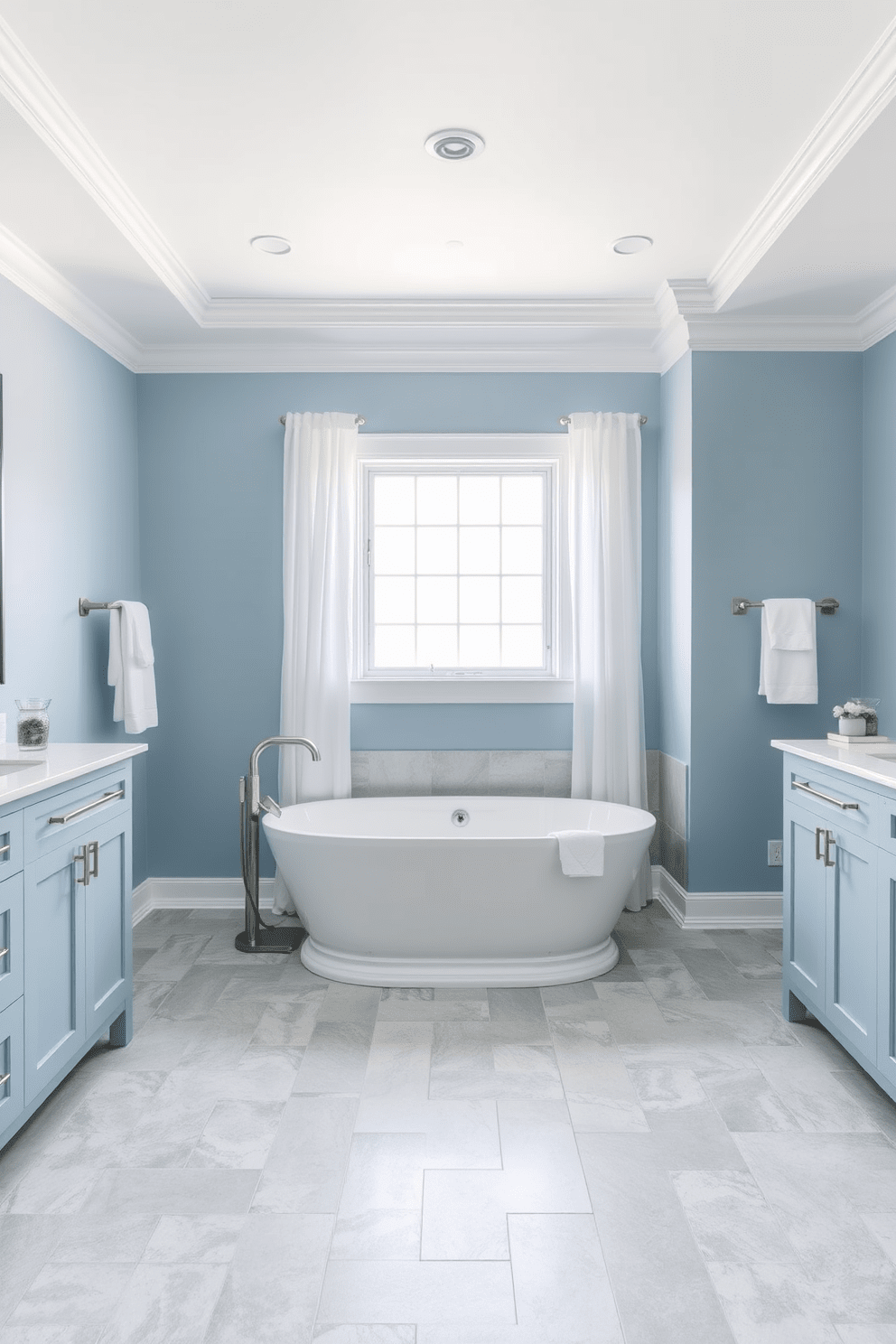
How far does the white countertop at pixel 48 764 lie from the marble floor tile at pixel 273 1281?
102 cm

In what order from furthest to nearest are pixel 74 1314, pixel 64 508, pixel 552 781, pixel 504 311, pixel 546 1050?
pixel 552 781 → pixel 504 311 → pixel 64 508 → pixel 546 1050 → pixel 74 1314

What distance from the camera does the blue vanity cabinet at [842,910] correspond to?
7.09 ft

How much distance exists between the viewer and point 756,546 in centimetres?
373

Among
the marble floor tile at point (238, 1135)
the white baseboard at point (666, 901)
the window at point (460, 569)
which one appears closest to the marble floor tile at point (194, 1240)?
the marble floor tile at point (238, 1135)

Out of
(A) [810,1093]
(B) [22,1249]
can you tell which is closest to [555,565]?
(A) [810,1093]

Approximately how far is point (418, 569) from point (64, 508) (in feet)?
5.11

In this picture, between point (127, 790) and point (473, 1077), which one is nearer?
point (473, 1077)

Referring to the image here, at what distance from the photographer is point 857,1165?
80.1 inches

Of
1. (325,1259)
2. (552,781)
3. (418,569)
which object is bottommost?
(325,1259)

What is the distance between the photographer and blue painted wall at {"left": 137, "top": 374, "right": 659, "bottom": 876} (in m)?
4.04

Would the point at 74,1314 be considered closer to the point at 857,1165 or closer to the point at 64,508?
the point at 857,1165

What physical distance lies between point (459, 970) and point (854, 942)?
1.34 m

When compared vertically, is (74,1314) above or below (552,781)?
below

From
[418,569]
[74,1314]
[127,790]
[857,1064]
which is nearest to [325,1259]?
[74,1314]
